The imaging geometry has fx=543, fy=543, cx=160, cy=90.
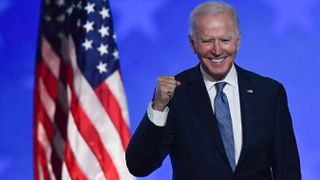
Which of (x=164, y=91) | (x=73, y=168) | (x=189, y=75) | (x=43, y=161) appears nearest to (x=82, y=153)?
(x=73, y=168)

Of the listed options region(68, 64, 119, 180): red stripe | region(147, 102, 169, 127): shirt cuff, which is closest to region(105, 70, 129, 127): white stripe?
region(68, 64, 119, 180): red stripe

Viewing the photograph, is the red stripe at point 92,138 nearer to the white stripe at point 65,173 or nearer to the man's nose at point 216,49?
the white stripe at point 65,173

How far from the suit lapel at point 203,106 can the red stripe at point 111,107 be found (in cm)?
63

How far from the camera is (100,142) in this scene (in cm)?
192

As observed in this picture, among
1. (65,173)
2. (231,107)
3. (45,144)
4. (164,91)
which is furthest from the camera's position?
(65,173)

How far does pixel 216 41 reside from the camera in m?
1.25

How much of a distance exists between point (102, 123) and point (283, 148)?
2.65 ft

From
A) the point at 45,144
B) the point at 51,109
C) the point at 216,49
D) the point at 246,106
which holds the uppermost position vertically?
the point at 51,109

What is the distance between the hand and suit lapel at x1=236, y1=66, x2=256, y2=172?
187mm

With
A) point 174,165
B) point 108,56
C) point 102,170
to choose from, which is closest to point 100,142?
point 102,170

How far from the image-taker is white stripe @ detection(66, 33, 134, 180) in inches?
74.6

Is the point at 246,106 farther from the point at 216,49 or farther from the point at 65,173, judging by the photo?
the point at 65,173

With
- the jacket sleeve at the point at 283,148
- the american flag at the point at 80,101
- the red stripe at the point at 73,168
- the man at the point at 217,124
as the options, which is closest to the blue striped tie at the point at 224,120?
the man at the point at 217,124

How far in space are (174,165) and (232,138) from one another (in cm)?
16
